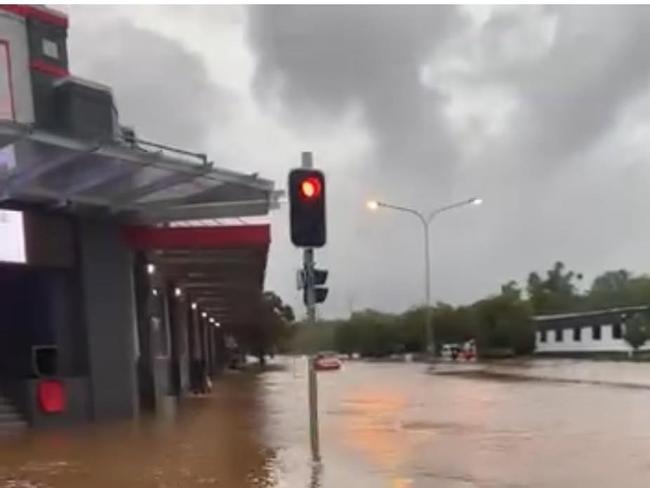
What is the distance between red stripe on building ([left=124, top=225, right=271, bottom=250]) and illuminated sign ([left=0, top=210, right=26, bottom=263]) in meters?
3.33

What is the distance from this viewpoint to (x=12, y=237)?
21016mm

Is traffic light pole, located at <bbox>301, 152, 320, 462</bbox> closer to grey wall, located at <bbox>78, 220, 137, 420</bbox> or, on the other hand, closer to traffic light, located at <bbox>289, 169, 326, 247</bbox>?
traffic light, located at <bbox>289, 169, 326, 247</bbox>

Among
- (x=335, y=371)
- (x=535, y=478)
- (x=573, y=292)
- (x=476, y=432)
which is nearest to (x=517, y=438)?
(x=476, y=432)

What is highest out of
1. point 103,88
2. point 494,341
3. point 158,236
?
point 103,88

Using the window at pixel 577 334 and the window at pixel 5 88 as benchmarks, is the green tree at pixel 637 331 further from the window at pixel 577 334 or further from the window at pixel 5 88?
the window at pixel 5 88

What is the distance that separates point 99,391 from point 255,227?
17.2 feet

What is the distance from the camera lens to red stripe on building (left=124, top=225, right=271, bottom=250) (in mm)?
24172

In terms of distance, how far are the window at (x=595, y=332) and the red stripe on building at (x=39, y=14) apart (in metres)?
62.7

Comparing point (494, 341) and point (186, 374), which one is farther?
point (494, 341)

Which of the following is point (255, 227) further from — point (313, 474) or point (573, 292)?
point (573, 292)

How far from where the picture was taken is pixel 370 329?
113m

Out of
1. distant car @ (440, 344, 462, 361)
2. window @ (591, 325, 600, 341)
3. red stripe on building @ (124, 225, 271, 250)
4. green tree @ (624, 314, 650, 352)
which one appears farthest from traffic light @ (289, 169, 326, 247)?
window @ (591, 325, 600, 341)

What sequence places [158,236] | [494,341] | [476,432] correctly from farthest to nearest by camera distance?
[494,341], [158,236], [476,432]

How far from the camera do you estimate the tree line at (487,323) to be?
282ft
